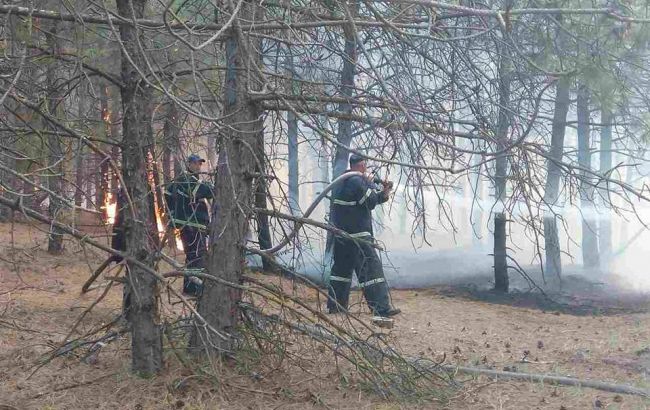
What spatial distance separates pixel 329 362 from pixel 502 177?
7.90ft

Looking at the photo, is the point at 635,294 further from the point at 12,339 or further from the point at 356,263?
the point at 12,339

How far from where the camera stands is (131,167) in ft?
19.9

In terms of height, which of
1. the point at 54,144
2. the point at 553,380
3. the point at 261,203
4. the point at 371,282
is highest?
the point at 54,144

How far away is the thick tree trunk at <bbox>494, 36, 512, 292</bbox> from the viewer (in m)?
5.95

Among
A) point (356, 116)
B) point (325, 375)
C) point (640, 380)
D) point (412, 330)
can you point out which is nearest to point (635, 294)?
point (412, 330)

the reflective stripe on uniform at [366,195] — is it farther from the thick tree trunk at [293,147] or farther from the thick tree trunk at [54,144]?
the thick tree trunk at [54,144]

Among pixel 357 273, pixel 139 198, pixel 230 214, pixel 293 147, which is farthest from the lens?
pixel 357 273

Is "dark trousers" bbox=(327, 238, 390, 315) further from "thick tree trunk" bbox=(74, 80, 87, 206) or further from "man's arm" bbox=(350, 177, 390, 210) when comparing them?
"thick tree trunk" bbox=(74, 80, 87, 206)

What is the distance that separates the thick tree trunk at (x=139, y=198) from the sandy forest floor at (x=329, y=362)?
11.3 inches

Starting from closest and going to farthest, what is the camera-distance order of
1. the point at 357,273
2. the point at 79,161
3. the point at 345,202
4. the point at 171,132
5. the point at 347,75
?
1. the point at 79,161
2. the point at 171,132
3. the point at 347,75
4. the point at 357,273
5. the point at 345,202

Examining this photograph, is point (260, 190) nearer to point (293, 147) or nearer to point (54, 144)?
point (293, 147)

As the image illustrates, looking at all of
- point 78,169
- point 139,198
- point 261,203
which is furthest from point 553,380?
point 78,169

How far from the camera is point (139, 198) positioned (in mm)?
6062

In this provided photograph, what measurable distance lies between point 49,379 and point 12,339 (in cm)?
156
